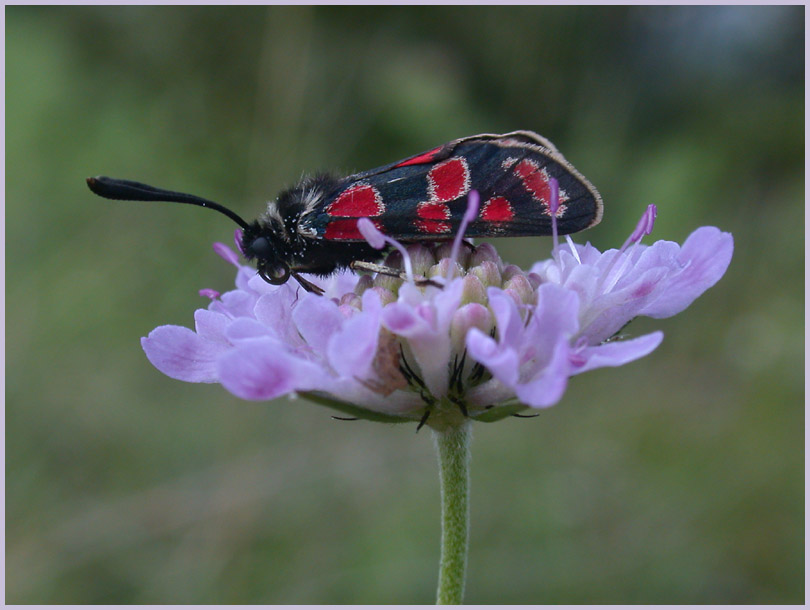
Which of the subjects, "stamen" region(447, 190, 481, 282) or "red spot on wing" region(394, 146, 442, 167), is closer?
"stamen" region(447, 190, 481, 282)

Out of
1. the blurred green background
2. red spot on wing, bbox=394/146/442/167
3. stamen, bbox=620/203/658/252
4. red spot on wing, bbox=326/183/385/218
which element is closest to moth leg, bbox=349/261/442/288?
red spot on wing, bbox=326/183/385/218

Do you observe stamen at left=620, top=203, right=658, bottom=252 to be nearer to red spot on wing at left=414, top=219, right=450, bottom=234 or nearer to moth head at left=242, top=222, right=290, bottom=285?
red spot on wing at left=414, top=219, right=450, bottom=234

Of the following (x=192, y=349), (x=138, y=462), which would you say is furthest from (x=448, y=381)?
(x=138, y=462)

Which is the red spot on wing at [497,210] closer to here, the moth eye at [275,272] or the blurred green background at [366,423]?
the moth eye at [275,272]

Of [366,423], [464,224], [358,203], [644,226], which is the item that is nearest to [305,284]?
[358,203]

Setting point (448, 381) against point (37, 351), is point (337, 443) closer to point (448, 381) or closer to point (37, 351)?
point (37, 351)

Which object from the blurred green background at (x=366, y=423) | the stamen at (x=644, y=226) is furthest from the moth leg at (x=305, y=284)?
the blurred green background at (x=366, y=423)

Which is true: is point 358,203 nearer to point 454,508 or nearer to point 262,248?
point 262,248
